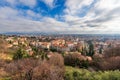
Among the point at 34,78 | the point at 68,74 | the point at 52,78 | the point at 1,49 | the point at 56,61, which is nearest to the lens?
the point at 52,78

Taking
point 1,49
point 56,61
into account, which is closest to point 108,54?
point 56,61

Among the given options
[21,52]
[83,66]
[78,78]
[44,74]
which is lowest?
[83,66]

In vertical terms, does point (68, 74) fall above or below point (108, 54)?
above

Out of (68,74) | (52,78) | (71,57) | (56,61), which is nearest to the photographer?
(52,78)

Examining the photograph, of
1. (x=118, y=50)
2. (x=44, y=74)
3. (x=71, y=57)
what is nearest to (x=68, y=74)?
(x=44, y=74)

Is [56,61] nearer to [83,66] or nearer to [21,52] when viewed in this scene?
[83,66]

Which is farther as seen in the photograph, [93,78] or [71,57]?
[71,57]

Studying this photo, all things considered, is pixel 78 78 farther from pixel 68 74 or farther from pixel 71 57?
pixel 71 57

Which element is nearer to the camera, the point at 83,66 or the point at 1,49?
the point at 83,66

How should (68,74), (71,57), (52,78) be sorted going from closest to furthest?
(52,78) < (68,74) < (71,57)
